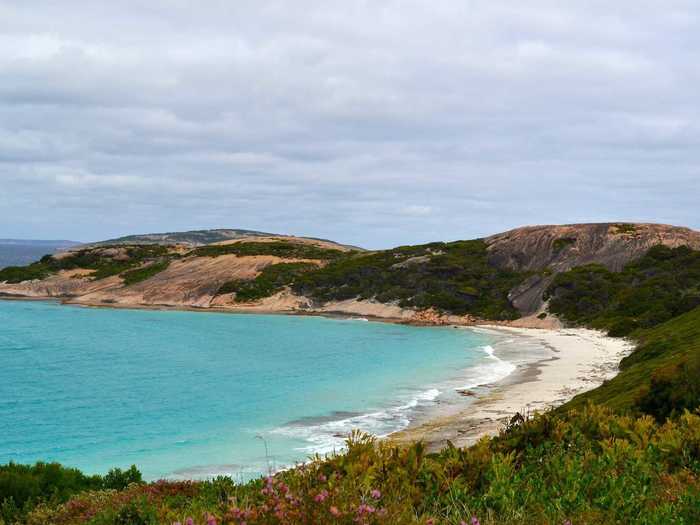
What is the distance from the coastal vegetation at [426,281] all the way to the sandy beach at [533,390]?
30.9 metres

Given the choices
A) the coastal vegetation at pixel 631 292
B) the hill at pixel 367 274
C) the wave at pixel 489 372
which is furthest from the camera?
the hill at pixel 367 274

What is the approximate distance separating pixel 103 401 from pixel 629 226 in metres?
89.7

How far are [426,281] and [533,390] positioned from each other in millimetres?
66597

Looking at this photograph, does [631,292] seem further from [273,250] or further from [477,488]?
[477,488]

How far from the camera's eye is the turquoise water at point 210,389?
1110 inches

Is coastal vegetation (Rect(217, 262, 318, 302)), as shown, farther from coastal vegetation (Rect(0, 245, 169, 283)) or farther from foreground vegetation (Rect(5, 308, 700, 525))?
foreground vegetation (Rect(5, 308, 700, 525))

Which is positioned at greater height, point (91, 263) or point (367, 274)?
point (367, 274)

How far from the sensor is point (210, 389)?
1762 inches

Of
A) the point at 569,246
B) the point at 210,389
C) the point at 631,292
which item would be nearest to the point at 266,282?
the point at 569,246

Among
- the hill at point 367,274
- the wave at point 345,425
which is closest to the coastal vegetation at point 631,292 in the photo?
the hill at point 367,274

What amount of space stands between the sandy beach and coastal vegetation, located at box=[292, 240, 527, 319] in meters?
30.9

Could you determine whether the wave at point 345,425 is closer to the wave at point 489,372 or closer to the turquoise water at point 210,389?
the turquoise water at point 210,389

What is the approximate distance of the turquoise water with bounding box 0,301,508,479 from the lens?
2819cm

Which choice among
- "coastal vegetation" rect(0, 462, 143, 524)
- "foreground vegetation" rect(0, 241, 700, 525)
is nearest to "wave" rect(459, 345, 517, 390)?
"foreground vegetation" rect(0, 241, 700, 525)
